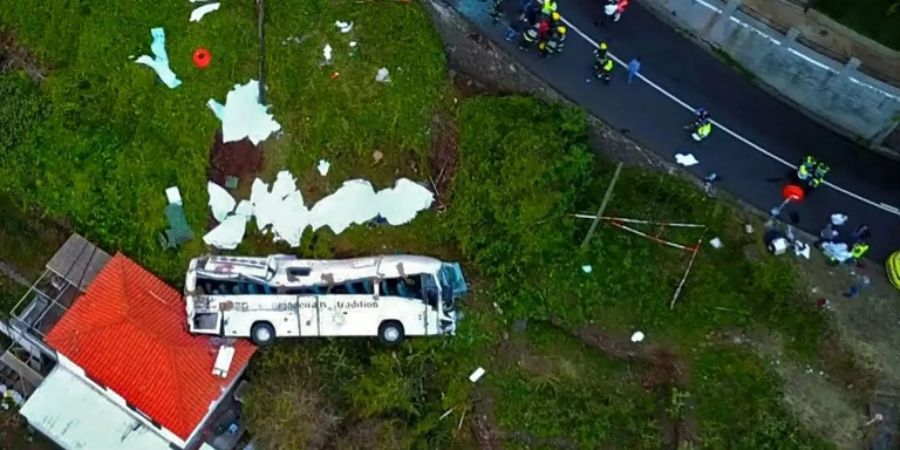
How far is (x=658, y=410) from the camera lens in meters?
21.2

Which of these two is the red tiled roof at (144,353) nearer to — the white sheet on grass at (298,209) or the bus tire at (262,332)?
the bus tire at (262,332)

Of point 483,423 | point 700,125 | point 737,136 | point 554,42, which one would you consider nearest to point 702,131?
point 700,125

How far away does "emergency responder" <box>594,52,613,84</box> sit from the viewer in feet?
75.7

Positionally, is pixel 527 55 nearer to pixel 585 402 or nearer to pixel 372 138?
pixel 372 138

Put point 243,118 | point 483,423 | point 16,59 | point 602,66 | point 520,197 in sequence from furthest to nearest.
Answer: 1. point 16,59
2. point 602,66
3. point 243,118
4. point 520,197
5. point 483,423

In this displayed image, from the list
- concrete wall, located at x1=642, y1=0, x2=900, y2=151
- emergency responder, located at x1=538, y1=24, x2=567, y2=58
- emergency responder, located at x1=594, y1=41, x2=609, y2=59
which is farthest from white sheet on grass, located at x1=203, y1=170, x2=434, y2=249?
concrete wall, located at x1=642, y1=0, x2=900, y2=151

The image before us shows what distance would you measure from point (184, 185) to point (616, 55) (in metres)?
11.0

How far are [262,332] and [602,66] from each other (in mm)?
10252

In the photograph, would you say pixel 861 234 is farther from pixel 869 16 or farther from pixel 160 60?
pixel 160 60

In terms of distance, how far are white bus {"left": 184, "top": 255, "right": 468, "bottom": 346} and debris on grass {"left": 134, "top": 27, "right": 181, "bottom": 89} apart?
4.73m

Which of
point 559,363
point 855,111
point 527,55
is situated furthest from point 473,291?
point 855,111

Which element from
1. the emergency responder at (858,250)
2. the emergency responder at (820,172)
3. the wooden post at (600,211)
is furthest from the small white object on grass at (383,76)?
the emergency responder at (858,250)

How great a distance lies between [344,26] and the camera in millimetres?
23391

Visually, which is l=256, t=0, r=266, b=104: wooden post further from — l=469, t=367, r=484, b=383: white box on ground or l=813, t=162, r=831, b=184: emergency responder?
l=813, t=162, r=831, b=184: emergency responder
